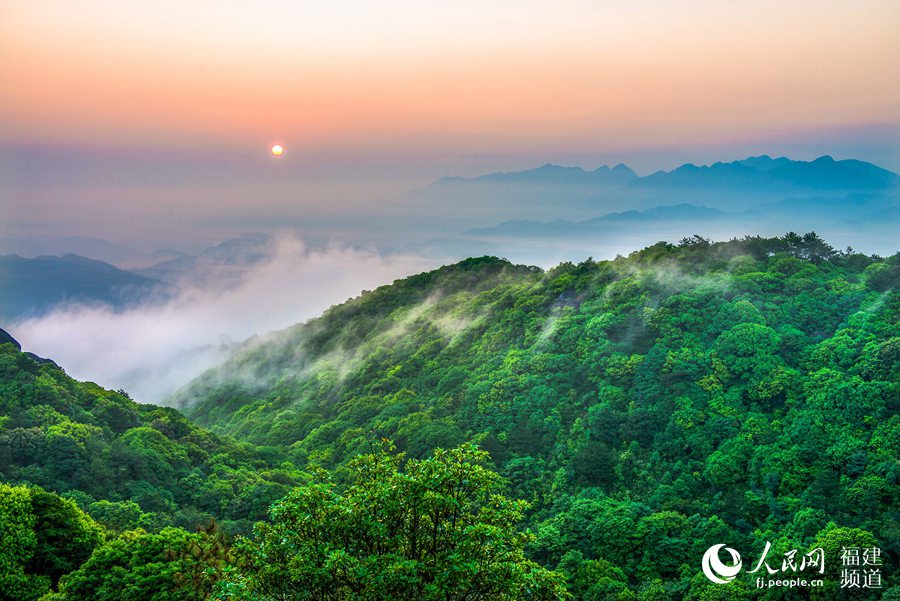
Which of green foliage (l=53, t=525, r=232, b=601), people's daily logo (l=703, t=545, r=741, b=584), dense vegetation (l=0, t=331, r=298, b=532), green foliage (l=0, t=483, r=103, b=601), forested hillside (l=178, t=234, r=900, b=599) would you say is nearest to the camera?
green foliage (l=53, t=525, r=232, b=601)

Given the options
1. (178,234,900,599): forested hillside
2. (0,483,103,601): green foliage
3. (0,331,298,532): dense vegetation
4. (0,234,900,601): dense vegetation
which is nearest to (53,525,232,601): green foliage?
(0,234,900,601): dense vegetation

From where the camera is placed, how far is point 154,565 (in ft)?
68.9

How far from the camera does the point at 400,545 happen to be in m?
13.9

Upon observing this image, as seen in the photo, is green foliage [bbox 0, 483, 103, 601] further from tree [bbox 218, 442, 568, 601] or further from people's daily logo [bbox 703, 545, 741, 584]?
people's daily logo [bbox 703, 545, 741, 584]

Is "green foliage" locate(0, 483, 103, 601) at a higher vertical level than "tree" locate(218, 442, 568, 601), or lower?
lower

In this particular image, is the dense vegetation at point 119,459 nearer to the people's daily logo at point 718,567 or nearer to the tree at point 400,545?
the tree at point 400,545

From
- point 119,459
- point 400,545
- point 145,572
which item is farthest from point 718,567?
point 119,459

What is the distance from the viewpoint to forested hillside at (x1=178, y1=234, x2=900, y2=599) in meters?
30.1

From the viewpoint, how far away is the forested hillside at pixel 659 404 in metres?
30.1

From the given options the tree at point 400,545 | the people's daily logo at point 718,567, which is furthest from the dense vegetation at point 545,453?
the people's daily logo at point 718,567

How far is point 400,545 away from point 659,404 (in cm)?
2947

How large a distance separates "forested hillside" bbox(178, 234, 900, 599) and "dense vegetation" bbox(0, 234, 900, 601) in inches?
5.6

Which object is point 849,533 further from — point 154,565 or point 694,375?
point 154,565

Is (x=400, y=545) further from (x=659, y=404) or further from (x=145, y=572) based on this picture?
(x=659, y=404)
